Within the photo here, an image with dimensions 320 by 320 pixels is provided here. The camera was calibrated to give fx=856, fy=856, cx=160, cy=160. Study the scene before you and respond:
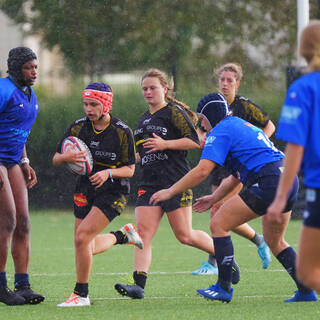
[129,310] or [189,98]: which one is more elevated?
[189,98]

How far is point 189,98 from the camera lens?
1630 centimetres

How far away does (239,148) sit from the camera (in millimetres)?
6656

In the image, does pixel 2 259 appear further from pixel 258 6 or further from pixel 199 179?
pixel 258 6

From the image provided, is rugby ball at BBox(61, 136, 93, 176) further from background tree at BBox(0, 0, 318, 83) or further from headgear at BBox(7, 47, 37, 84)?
background tree at BBox(0, 0, 318, 83)

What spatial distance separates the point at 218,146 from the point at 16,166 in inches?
69.8

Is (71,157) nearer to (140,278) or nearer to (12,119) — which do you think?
(12,119)

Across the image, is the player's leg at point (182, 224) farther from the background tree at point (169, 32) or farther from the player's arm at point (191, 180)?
the background tree at point (169, 32)

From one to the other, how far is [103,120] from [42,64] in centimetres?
1086

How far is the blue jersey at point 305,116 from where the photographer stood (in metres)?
4.58

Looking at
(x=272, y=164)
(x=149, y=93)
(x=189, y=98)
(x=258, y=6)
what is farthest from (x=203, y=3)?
(x=272, y=164)

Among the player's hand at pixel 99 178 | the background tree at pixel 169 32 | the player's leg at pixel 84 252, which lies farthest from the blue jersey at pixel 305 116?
the background tree at pixel 169 32

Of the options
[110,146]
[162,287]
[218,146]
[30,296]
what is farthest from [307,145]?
[162,287]

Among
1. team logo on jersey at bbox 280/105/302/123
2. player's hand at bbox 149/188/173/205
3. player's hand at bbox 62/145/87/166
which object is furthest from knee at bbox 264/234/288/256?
team logo on jersey at bbox 280/105/302/123

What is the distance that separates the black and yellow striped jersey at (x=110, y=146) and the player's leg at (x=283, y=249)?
4.13 feet
